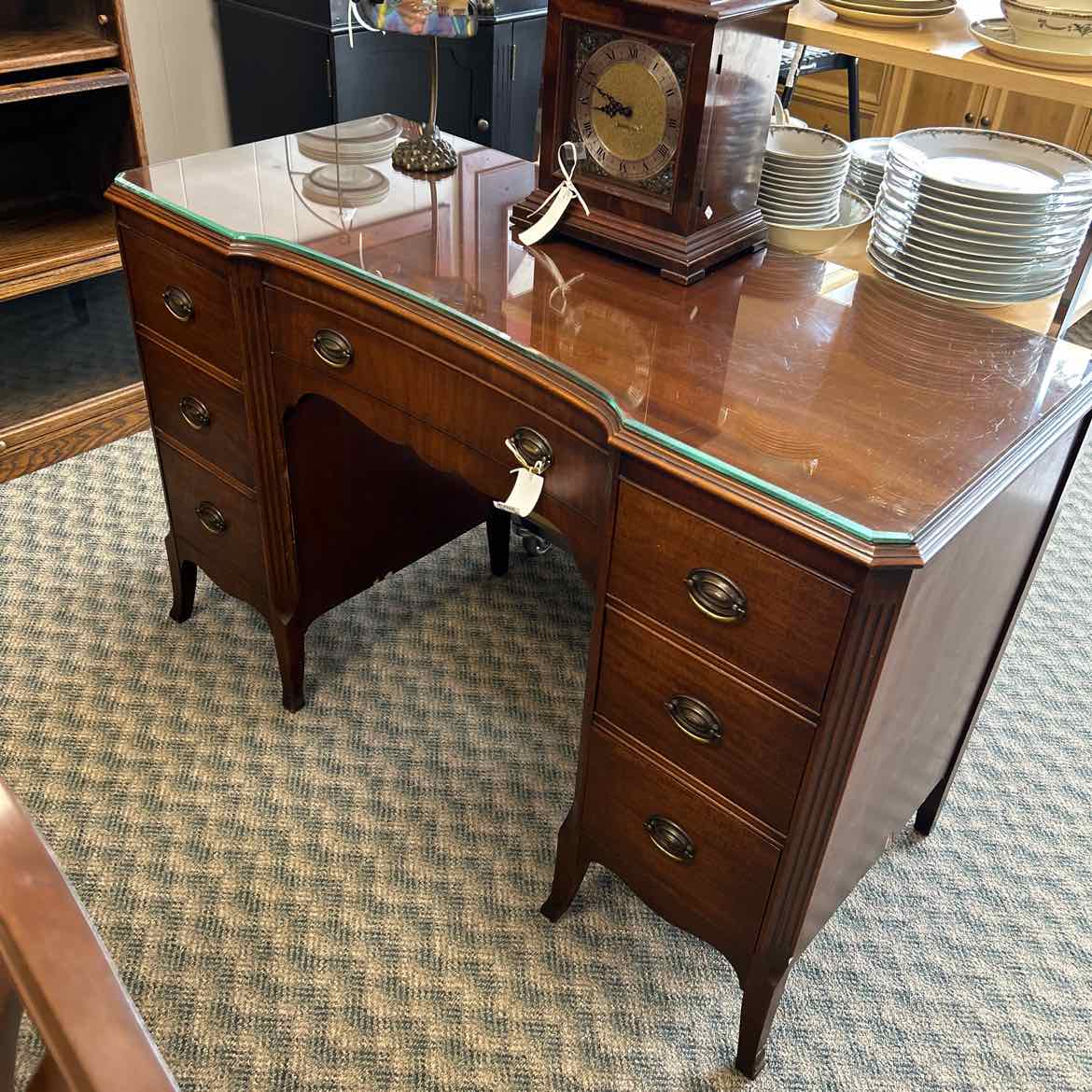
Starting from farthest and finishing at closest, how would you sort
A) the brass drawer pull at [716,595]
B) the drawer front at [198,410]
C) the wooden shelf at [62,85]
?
the wooden shelf at [62,85] < the drawer front at [198,410] < the brass drawer pull at [716,595]

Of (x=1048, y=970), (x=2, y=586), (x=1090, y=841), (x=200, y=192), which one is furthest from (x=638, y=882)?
(x=2, y=586)

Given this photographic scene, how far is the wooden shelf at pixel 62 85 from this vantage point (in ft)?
6.84

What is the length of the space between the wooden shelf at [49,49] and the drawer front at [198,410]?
0.82 meters

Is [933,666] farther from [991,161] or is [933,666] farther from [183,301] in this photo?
[183,301]

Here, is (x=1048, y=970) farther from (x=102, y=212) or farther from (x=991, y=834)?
(x=102, y=212)

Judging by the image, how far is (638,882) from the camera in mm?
1372

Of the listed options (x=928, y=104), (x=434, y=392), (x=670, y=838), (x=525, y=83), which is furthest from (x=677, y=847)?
(x=928, y=104)

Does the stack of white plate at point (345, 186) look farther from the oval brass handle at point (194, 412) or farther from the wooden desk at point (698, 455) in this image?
the oval brass handle at point (194, 412)

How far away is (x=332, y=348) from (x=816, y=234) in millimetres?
670

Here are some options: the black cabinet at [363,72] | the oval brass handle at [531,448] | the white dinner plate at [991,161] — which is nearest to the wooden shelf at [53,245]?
the black cabinet at [363,72]

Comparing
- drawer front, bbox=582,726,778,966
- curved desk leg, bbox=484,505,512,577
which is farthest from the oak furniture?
drawer front, bbox=582,726,778,966

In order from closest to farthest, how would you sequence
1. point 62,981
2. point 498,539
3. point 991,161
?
point 62,981 < point 991,161 < point 498,539

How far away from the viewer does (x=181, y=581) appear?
1.98 meters

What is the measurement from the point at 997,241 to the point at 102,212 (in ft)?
6.70
